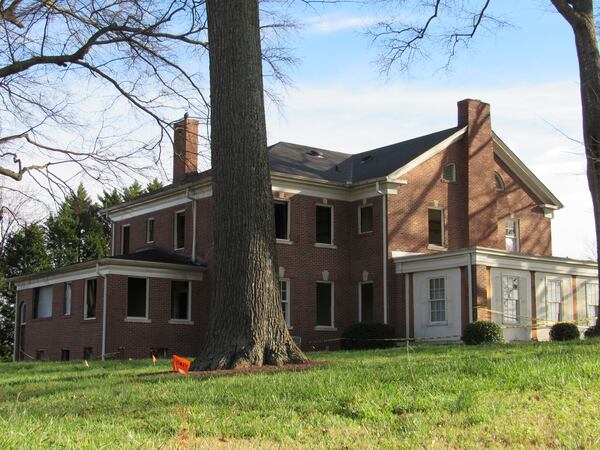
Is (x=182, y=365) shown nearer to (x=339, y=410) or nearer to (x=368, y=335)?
(x=339, y=410)

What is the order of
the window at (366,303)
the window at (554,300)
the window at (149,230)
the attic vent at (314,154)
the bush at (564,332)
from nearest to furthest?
1. the bush at (564,332)
2. the window at (554,300)
3. the window at (366,303)
4. the attic vent at (314,154)
5. the window at (149,230)

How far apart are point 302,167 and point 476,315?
931 cm

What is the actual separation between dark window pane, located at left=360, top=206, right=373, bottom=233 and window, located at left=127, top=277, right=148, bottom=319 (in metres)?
8.68

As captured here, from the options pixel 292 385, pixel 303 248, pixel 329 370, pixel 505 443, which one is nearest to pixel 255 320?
pixel 329 370

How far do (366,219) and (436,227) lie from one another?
113 inches

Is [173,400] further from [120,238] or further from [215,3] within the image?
[120,238]

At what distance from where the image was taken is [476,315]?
91.6 feet

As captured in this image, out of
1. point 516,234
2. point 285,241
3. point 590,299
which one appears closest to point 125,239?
point 285,241

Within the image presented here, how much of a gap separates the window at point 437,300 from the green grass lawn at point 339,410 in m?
17.4

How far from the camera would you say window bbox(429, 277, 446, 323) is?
29.2 m

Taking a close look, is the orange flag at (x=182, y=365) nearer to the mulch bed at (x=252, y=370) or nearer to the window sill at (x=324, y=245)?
the mulch bed at (x=252, y=370)

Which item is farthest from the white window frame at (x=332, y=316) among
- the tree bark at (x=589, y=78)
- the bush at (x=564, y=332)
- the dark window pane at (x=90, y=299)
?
the tree bark at (x=589, y=78)

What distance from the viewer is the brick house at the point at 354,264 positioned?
29172 millimetres

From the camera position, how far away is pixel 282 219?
3116 centimetres
